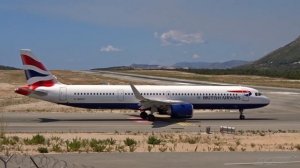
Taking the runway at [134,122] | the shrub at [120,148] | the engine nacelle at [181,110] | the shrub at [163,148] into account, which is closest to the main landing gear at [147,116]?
the runway at [134,122]

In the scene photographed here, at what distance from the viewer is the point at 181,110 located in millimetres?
40188

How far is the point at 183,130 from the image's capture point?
3444cm

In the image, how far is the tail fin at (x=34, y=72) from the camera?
1645 inches

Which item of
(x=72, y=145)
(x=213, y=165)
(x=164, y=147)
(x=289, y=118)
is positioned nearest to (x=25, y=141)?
(x=72, y=145)

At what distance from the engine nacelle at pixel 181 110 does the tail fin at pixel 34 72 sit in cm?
967

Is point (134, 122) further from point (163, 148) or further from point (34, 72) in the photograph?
point (163, 148)

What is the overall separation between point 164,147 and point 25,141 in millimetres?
6674

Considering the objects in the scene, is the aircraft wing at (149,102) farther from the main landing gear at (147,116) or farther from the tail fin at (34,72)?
the tail fin at (34,72)

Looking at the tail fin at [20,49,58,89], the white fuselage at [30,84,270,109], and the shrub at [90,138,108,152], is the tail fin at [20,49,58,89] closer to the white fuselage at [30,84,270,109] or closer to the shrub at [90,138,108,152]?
the white fuselage at [30,84,270,109]

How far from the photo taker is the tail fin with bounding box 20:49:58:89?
1645 inches

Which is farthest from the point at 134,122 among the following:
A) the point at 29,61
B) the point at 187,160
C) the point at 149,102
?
the point at 187,160

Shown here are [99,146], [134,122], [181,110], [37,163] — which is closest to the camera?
[37,163]

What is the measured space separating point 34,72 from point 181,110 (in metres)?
11.8

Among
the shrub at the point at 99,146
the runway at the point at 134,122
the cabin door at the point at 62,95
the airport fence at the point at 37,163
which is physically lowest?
the runway at the point at 134,122
